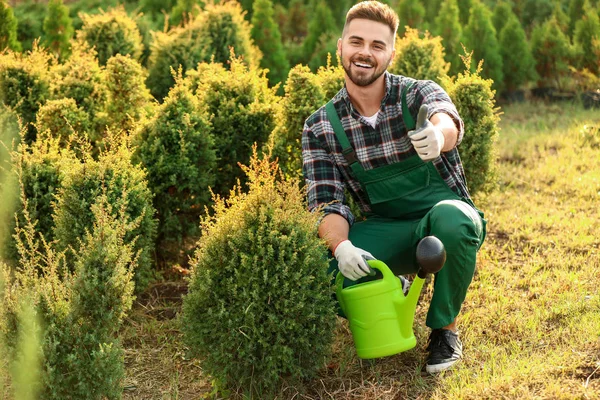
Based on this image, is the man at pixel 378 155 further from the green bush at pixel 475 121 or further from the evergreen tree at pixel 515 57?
the evergreen tree at pixel 515 57

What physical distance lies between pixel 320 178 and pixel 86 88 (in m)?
2.48

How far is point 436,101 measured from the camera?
379 centimetres

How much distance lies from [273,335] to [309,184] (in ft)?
3.04

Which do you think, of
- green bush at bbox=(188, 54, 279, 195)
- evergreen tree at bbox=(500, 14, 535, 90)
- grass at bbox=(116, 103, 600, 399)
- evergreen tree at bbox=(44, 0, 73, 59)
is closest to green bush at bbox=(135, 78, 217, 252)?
green bush at bbox=(188, 54, 279, 195)

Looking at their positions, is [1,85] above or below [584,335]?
above

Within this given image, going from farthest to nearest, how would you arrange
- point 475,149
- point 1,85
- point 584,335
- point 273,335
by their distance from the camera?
1. point 1,85
2. point 475,149
3. point 584,335
4. point 273,335

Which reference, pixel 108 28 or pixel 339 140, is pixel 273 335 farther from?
pixel 108 28

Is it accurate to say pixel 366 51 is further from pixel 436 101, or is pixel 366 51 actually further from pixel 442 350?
pixel 442 350

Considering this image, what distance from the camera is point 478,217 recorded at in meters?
3.76

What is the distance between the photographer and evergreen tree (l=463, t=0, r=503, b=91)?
8891 mm

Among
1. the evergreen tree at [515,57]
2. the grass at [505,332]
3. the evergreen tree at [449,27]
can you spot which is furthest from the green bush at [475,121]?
the evergreen tree at [515,57]

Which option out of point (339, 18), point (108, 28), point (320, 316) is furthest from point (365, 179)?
point (339, 18)

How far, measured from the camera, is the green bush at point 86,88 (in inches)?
217

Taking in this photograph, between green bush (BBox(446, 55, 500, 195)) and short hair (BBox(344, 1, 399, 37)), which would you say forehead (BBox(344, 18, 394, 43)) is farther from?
green bush (BBox(446, 55, 500, 195))
